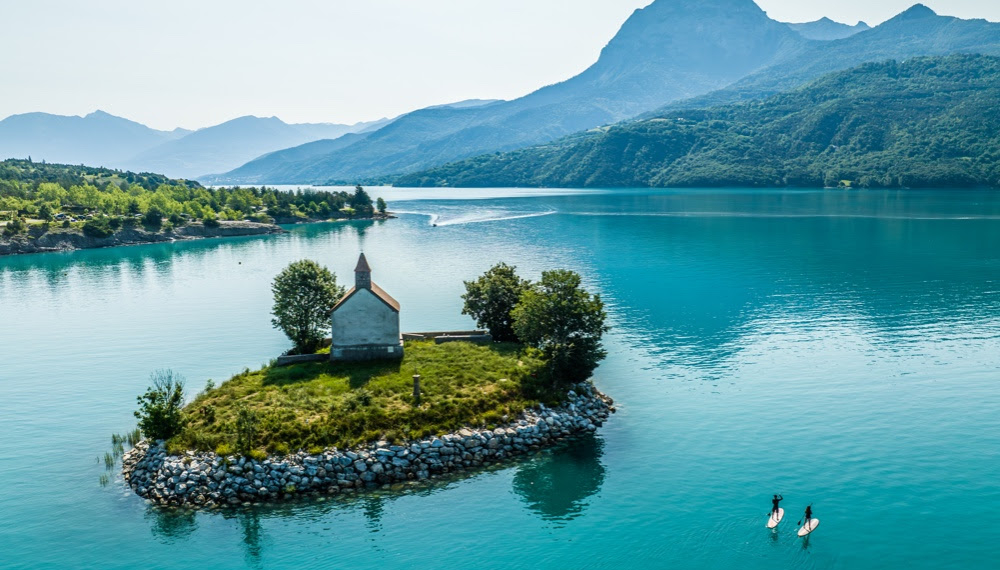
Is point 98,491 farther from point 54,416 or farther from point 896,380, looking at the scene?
point 896,380

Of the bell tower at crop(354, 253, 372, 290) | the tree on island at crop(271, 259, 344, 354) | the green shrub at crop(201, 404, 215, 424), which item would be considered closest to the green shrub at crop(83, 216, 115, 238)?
the tree on island at crop(271, 259, 344, 354)

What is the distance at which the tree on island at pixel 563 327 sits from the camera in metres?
55.8

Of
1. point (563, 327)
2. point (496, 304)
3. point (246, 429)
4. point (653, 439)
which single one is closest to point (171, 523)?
point (246, 429)

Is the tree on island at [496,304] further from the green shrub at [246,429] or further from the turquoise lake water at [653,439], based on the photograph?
the green shrub at [246,429]

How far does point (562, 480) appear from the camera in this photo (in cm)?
4491

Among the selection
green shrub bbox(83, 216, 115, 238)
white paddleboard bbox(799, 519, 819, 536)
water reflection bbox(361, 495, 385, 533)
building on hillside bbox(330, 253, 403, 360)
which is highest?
green shrub bbox(83, 216, 115, 238)

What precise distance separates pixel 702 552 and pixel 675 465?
33.8 ft

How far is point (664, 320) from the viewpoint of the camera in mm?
87812

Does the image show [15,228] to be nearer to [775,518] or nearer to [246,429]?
[246,429]

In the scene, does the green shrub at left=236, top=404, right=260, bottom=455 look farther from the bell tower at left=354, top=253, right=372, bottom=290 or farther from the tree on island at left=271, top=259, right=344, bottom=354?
the tree on island at left=271, top=259, right=344, bottom=354

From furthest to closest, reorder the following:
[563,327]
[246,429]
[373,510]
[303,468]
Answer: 1. [563,327]
2. [246,429]
3. [303,468]
4. [373,510]

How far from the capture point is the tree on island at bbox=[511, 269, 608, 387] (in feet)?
183

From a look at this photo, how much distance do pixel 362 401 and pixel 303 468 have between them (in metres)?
7.06

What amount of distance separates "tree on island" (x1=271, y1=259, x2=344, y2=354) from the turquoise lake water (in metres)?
9.66
